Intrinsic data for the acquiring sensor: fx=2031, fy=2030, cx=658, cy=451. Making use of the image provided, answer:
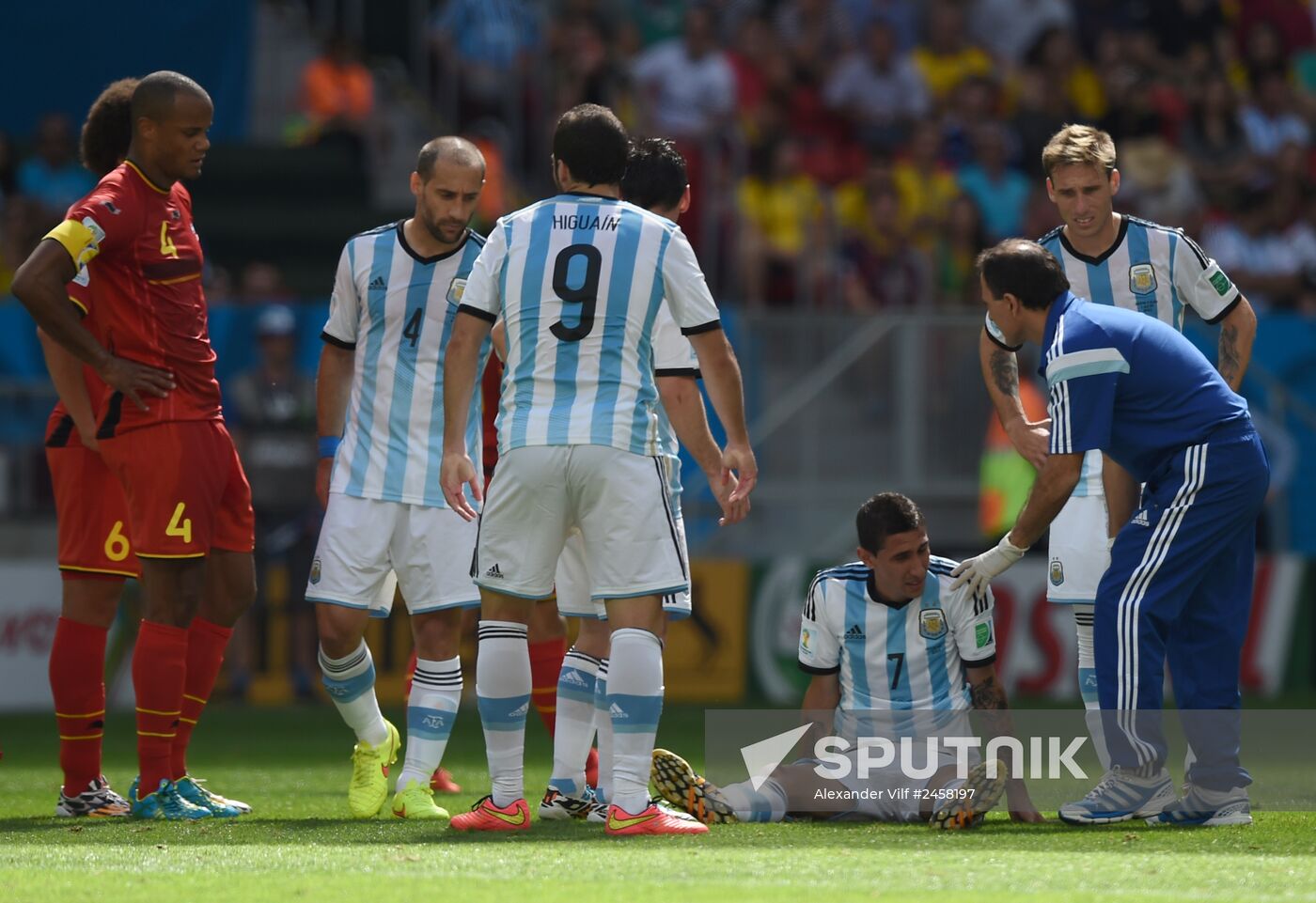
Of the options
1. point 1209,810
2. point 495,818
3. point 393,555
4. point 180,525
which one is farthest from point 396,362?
point 1209,810

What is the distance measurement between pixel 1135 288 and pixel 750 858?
10.0 ft

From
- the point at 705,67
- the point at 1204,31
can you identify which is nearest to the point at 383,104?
the point at 705,67

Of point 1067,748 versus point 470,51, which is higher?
point 470,51

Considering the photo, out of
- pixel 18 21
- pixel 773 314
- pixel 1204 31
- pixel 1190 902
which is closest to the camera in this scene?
pixel 1190 902

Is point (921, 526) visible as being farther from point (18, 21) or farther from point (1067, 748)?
point (18, 21)

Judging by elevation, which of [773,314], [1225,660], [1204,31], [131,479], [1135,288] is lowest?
[1225,660]

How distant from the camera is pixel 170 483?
23.3ft

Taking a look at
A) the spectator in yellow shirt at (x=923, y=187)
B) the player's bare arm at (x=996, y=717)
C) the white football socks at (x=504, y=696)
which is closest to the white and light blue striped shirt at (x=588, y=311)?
the white football socks at (x=504, y=696)

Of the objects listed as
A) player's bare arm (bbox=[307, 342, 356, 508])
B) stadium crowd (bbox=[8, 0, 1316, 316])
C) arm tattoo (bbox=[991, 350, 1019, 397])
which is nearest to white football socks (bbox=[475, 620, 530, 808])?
player's bare arm (bbox=[307, 342, 356, 508])

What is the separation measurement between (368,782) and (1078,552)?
2770mm

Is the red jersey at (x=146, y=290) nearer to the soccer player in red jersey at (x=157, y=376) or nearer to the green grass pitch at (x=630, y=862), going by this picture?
the soccer player in red jersey at (x=157, y=376)

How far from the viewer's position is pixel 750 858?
226 inches

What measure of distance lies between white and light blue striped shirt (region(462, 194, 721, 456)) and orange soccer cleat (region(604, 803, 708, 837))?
113cm

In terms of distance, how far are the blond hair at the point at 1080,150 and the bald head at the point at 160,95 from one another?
3.11 metres
